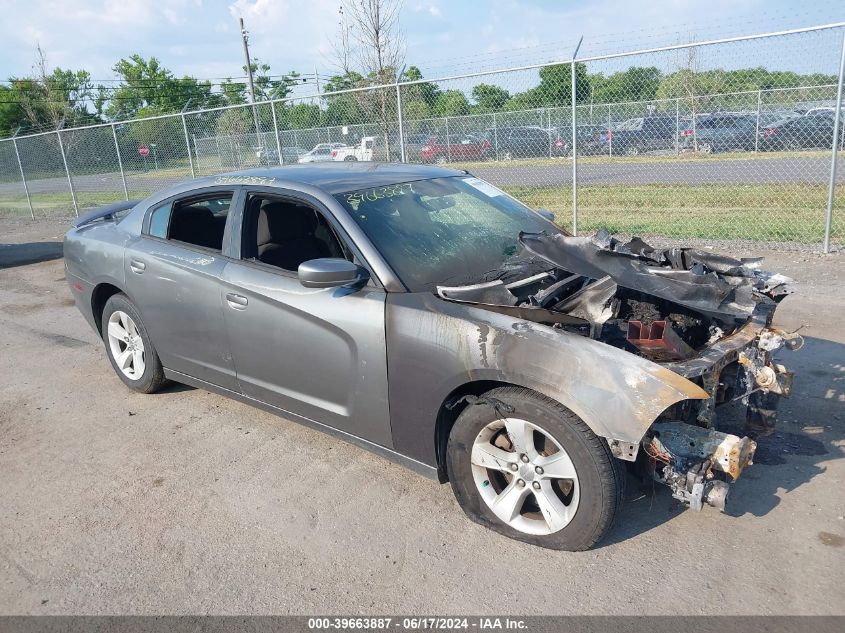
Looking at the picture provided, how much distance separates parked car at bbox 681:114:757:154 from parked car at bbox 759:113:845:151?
0.34 meters

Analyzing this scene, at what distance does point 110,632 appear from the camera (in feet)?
8.76

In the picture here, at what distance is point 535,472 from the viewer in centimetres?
296

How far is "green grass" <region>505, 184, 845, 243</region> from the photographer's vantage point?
31.5 feet

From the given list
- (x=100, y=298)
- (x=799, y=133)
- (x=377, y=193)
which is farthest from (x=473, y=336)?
(x=799, y=133)

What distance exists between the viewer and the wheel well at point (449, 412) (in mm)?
3084

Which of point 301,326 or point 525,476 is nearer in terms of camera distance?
point 525,476

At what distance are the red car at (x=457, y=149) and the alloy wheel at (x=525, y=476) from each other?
11.8 m

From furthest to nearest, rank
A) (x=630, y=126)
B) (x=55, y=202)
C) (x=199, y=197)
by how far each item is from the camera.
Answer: (x=55, y=202)
(x=630, y=126)
(x=199, y=197)

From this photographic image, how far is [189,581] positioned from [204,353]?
1.66m

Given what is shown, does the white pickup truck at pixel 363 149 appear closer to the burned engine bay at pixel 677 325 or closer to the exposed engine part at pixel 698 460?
the burned engine bay at pixel 677 325

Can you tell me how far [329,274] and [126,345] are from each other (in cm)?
260

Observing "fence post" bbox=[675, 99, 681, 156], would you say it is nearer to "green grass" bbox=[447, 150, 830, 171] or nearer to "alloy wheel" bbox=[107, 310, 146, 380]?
"green grass" bbox=[447, 150, 830, 171]

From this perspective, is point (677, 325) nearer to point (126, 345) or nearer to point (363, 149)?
point (126, 345)

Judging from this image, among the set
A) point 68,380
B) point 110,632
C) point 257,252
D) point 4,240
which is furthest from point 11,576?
point 4,240
